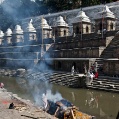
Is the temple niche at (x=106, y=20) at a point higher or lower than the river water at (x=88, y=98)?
higher

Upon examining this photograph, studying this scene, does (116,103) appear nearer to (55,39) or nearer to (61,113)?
(61,113)

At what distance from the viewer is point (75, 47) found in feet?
86.4

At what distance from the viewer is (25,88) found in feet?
66.8

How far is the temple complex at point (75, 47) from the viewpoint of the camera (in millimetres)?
21719

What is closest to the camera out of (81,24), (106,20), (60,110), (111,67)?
(60,110)

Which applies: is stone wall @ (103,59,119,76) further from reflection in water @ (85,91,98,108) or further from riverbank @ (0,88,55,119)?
riverbank @ (0,88,55,119)

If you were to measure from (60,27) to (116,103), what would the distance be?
64.3ft

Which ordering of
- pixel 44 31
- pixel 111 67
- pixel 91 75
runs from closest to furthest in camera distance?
1. pixel 91 75
2. pixel 111 67
3. pixel 44 31

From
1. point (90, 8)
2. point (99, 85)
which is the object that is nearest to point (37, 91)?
point (99, 85)

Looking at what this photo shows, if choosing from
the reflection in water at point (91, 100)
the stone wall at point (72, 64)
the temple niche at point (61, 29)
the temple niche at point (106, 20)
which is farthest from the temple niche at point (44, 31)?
the reflection in water at point (91, 100)

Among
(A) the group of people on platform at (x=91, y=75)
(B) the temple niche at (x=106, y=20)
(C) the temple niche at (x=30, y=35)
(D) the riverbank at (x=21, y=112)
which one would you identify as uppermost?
(B) the temple niche at (x=106, y=20)

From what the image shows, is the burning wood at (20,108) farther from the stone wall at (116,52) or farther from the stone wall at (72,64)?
the stone wall at (116,52)

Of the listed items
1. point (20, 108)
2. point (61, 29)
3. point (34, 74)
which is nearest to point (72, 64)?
point (34, 74)

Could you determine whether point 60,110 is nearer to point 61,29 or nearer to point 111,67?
point 111,67
